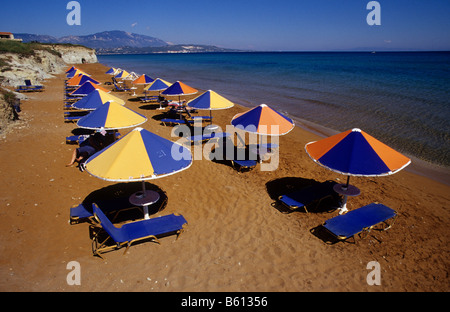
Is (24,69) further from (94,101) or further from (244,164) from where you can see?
(244,164)

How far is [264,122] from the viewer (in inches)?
310

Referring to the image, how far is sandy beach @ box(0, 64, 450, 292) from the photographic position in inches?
177

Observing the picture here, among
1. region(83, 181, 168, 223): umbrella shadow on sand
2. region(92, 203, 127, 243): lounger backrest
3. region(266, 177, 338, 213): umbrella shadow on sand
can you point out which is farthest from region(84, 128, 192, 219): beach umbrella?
region(266, 177, 338, 213): umbrella shadow on sand

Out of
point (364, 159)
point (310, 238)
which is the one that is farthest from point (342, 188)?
point (310, 238)

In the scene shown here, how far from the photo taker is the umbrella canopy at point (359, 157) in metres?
5.50

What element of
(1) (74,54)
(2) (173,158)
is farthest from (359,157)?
(1) (74,54)

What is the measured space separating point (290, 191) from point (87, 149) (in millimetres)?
6794

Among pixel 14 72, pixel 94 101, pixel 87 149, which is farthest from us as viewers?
pixel 14 72

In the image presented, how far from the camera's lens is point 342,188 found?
21.6 ft

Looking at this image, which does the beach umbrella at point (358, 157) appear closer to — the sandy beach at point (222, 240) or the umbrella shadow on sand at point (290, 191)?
the umbrella shadow on sand at point (290, 191)

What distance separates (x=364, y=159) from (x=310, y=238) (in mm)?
2172

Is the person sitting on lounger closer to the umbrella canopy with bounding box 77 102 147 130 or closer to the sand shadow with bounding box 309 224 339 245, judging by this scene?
the umbrella canopy with bounding box 77 102 147 130
